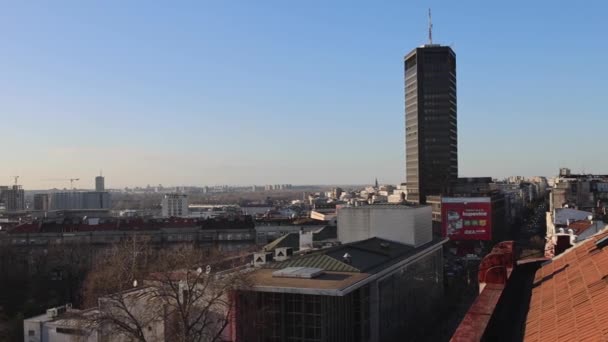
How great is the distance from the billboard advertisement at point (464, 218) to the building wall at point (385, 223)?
70476mm

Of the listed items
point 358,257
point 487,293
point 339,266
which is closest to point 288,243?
point 358,257

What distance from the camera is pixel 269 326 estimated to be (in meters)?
36.4

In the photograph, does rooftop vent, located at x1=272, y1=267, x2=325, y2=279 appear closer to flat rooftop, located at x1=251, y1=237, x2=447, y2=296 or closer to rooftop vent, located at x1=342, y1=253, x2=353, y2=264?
flat rooftop, located at x1=251, y1=237, x2=447, y2=296

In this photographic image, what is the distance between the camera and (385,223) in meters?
59.3

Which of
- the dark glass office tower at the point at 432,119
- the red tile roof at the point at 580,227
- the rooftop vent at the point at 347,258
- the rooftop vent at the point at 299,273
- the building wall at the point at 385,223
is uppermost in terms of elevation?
the dark glass office tower at the point at 432,119

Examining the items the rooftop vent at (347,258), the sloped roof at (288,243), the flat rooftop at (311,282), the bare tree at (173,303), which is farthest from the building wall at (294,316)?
the sloped roof at (288,243)

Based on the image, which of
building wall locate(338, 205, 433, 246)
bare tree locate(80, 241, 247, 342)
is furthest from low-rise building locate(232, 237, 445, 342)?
building wall locate(338, 205, 433, 246)

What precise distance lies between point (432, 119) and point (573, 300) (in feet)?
560

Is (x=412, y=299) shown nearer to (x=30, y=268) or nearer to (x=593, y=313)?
(x=593, y=313)

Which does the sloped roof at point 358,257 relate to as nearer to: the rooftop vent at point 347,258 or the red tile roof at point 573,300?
the rooftop vent at point 347,258

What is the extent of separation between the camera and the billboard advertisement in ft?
425

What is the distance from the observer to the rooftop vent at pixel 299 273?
3903 cm

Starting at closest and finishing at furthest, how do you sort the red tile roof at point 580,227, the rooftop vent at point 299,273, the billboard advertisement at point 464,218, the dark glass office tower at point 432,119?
the rooftop vent at point 299,273 < the red tile roof at point 580,227 < the billboard advertisement at point 464,218 < the dark glass office tower at point 432,119

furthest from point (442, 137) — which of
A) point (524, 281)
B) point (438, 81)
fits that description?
point (524, 281)
